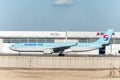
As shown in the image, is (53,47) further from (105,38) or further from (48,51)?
(105,38)

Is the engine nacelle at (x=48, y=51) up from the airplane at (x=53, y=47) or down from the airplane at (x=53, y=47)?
down

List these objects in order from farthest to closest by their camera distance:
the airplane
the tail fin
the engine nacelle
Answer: the tail fin → the airplane → the engine nacelle

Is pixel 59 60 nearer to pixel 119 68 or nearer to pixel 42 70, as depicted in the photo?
pixel 42 70

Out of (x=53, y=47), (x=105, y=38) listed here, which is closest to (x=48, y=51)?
(x=53, y=47)

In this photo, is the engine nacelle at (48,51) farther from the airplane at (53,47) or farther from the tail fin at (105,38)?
the tail fin at (105,38)

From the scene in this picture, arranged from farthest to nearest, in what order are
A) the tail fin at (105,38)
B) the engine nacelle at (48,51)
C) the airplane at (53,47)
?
the tail fin at (105,38) < the airplane at (53,47) < the engine nacelle at (48,51)

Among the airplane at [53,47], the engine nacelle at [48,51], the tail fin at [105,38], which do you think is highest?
the tail fin at [105,38]

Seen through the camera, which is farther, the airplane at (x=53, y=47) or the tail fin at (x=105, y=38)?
the tail fin at (x=105, y=38)

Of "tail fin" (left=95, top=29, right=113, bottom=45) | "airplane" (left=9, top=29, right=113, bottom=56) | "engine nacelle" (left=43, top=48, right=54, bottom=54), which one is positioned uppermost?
"tail fin" (left=95, top=29, right=113, bottom=45)

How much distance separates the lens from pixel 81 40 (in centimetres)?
13588

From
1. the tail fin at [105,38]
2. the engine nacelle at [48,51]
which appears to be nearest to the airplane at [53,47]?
the engine nacelle at [48,51]

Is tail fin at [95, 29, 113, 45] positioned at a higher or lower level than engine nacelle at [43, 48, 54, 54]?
higher

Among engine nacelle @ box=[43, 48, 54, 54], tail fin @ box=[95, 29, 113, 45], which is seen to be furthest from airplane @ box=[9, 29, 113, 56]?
tail fin @ box=[95, 29, 113, 45]

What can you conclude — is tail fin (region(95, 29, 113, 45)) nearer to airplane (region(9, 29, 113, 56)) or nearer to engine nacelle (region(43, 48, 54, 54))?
airplane (region(9, 29, 113, 56))
